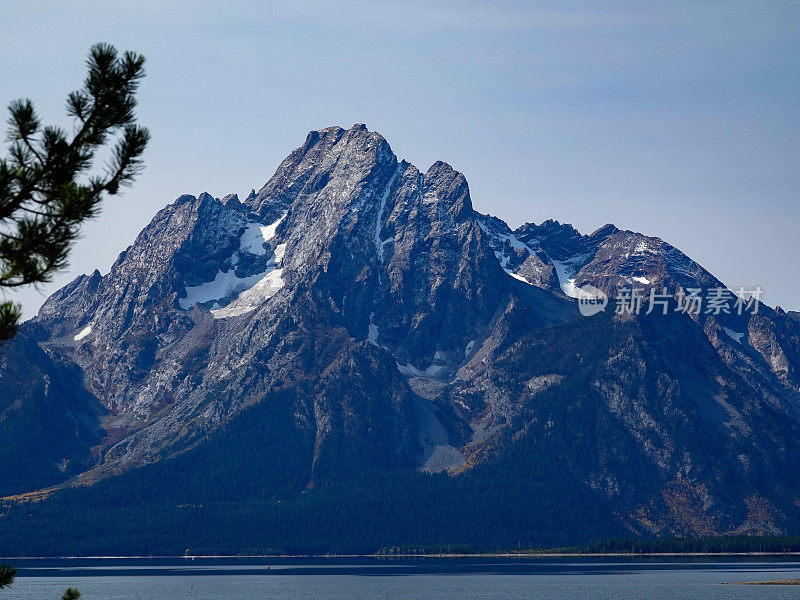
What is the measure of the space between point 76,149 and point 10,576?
13278mm

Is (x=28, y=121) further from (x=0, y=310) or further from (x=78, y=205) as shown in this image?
(x=0, y=310)

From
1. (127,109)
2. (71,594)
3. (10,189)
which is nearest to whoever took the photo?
(10,189)

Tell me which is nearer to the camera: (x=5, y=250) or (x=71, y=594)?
(x=5, y=250)

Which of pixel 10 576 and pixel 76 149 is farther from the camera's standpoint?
pixel 10 576

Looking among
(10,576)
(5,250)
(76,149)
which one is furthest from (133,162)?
(10,576)

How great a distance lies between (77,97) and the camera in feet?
108

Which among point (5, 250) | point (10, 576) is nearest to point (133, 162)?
point (5, 250)

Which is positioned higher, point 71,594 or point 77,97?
point 77,97

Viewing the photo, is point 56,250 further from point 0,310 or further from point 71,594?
point 71,594

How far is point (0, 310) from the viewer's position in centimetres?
3209

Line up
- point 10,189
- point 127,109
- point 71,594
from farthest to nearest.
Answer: point 71,594
point 127,109
point 10,189

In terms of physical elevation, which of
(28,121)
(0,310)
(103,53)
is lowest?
(0,310)

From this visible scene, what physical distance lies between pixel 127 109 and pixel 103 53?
1730 millimetres

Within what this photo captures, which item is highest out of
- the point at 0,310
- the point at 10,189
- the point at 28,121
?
the point at 28,121
